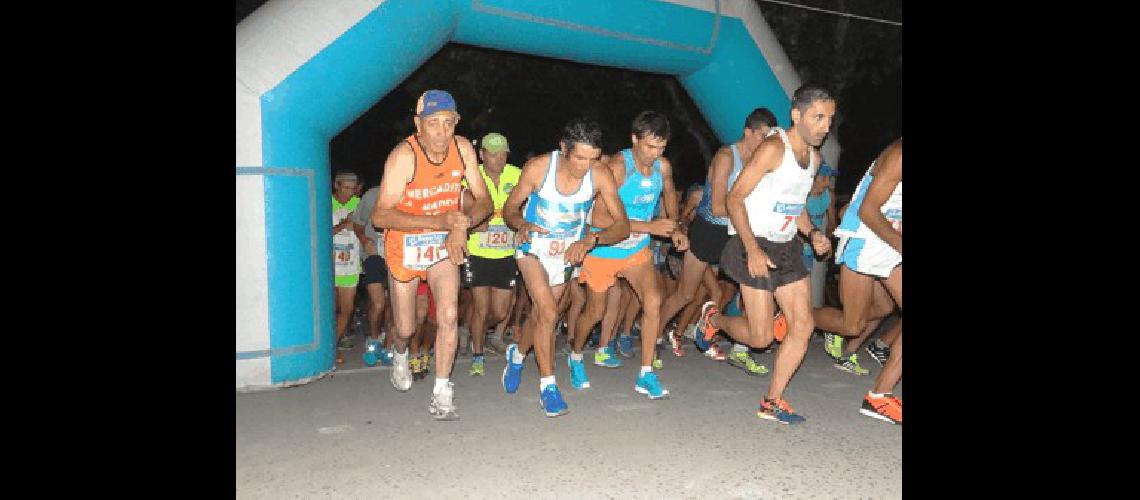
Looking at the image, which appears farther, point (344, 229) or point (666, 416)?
point (344, 229)

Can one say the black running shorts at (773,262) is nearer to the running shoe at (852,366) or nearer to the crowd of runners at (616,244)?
the crowd of runners at (616,244)

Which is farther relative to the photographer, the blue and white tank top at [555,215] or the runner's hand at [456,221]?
the blue and white tank top at [555,215]

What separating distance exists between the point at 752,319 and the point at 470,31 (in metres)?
3.13

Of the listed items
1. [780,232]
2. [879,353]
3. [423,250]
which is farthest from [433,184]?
[879,353]

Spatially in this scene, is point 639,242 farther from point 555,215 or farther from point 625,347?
point 625,347

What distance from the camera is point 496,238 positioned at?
20.2ft

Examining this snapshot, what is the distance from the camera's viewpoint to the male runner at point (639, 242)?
5230 mm

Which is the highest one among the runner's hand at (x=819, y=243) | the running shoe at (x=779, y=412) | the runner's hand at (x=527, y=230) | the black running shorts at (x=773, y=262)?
the runner's hand at (x=527, y=230)

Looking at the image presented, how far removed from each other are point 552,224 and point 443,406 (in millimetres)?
1259

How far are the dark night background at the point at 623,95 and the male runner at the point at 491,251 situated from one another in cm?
718

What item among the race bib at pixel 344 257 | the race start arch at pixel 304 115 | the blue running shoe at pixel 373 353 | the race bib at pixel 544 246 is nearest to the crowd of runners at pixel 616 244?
the race bib at pixel 544 246

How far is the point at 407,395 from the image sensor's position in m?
5.32
